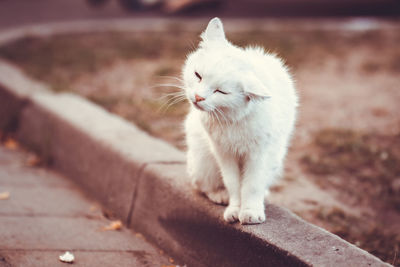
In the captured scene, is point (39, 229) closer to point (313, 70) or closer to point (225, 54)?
point (225, 54)

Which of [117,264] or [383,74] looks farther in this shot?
[383,74]

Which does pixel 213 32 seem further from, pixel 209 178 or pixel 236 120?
pixel 209 178

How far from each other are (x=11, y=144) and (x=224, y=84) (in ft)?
8.81

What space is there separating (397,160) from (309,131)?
79cm

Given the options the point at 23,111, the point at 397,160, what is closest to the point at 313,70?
the point at 397,160

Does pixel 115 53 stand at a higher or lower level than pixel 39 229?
higher

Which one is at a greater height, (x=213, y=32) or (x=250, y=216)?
(x=213, y=32)

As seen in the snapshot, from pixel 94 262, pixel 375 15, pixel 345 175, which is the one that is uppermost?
pixel 375 15

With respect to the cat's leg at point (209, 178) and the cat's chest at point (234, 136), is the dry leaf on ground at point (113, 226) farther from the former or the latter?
the cat's chest at point (234, 136)

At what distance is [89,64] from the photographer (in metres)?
5.53

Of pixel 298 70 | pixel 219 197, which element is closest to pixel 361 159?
pixel 219 197

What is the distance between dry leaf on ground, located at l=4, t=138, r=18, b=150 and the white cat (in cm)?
213

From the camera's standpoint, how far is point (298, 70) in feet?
18.5

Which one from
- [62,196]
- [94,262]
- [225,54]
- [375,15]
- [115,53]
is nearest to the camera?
[225,54]
